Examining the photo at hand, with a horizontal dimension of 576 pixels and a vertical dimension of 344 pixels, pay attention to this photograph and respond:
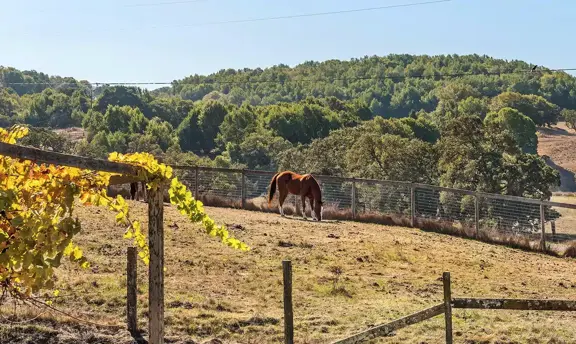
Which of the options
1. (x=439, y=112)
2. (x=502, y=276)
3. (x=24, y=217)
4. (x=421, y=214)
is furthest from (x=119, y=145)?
(x=24, y=217)

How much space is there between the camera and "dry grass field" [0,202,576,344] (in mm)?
11547

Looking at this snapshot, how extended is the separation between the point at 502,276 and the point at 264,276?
599 cm

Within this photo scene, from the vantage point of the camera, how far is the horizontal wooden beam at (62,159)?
6246 mm

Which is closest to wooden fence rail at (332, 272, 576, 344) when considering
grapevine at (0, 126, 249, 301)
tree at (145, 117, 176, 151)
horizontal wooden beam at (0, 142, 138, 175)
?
grapevine at (0, 126, 249, 301)

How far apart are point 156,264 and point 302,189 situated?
17325 mm

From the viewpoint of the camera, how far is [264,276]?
15406mm

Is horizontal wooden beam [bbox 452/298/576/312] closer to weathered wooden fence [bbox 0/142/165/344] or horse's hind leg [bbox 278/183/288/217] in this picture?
weathered wooden fence [bbox 0/142/165/344]

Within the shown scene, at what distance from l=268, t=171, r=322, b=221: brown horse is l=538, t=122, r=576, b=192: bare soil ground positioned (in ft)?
379

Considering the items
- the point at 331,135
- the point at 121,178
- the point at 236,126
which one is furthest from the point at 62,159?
the point at 236,126

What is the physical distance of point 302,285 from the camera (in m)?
14.8

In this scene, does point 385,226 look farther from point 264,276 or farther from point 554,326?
point 554,326

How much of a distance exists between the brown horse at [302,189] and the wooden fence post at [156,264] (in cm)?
1688

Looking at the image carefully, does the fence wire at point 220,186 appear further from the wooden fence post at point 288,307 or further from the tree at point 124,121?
the tree at point 124,121

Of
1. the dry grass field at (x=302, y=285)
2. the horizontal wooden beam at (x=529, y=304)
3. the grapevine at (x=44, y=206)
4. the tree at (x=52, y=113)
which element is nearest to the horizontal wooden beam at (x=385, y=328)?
the horizontal wooden beam at (x=529, y=304)
